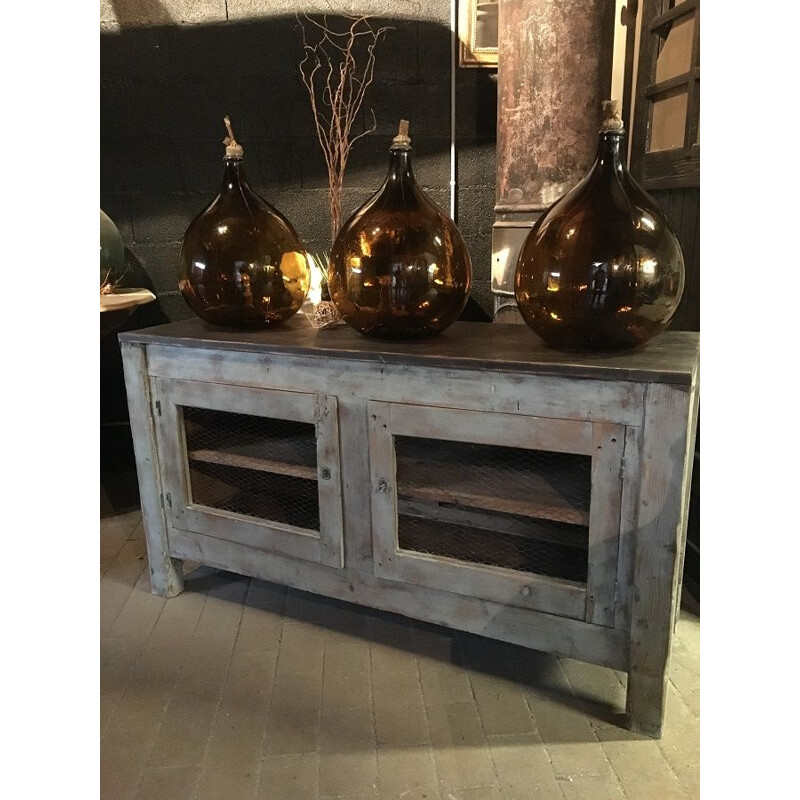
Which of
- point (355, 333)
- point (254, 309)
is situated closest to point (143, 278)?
point (254, 309)

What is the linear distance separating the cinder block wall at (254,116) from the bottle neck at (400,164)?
1.10m

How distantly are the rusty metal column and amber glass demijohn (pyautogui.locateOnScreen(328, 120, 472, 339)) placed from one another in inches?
22.2

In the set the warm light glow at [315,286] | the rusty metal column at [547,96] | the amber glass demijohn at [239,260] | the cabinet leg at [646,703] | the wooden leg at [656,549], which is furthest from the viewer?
the warm light glow at [315,286]

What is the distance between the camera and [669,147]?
6.53 feet

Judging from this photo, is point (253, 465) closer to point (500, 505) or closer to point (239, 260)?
point (239, 260)

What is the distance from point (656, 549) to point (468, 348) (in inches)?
21.1

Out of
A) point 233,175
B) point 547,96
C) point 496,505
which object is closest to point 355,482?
point 496,505

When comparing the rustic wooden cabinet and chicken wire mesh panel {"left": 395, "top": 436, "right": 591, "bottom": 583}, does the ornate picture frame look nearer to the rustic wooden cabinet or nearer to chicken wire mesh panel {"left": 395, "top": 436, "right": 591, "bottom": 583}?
the rustic wooden cabinet

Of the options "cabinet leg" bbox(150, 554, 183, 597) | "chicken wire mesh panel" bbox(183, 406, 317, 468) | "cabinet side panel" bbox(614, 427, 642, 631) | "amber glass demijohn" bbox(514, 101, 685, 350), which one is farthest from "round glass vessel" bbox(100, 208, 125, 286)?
"cabinet side panel" bbox(614, 427, 642, 631)

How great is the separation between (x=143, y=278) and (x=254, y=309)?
3.88 ft

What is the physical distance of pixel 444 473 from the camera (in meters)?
1.50

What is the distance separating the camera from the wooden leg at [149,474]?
1.75 metres

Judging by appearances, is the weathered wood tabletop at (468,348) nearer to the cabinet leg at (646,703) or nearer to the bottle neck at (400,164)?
the bottle neck at (400,164)

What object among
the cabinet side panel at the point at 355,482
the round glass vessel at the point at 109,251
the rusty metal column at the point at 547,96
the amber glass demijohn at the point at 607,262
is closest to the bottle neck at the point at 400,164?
the amber glass demijohn at the point at 607,262
